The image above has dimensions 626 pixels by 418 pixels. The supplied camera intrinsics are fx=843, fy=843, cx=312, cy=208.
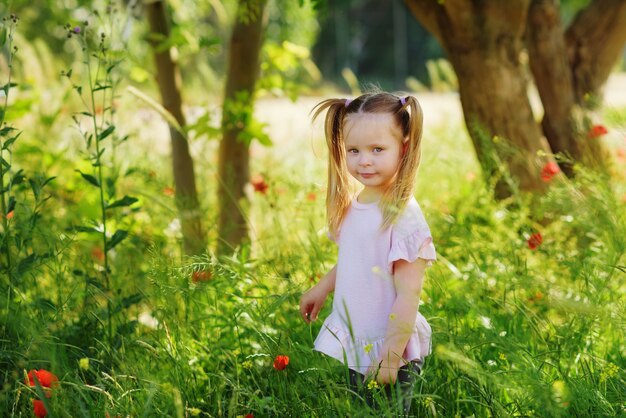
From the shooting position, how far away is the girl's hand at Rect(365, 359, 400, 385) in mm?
2021

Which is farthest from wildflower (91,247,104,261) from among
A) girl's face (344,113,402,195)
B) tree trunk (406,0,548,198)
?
girl's face (344,113,402,195)

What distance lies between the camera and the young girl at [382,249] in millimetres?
2021

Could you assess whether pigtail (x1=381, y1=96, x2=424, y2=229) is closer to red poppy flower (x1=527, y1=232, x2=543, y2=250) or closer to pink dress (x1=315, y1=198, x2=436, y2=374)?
pink dress (x1=315, y1=198, x2=436, y2=374)

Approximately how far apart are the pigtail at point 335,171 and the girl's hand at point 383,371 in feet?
1.32

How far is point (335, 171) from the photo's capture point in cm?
230

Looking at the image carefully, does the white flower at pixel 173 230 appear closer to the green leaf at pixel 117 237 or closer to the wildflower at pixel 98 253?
the wildflower at pixel 98 253

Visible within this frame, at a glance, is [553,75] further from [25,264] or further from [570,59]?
[25,264]

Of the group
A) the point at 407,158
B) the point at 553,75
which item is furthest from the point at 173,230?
the point at 553,75

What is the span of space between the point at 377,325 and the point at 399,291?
4.7 inches

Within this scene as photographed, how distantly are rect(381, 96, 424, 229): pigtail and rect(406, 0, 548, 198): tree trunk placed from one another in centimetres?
166

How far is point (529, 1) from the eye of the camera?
3.86 meters

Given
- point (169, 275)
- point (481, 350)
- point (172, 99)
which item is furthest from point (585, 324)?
point (172, 99)

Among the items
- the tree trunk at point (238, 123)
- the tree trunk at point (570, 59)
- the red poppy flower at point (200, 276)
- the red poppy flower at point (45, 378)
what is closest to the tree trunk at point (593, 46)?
the tree trunk at point (570, 59)

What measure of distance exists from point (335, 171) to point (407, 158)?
10.2 inches
